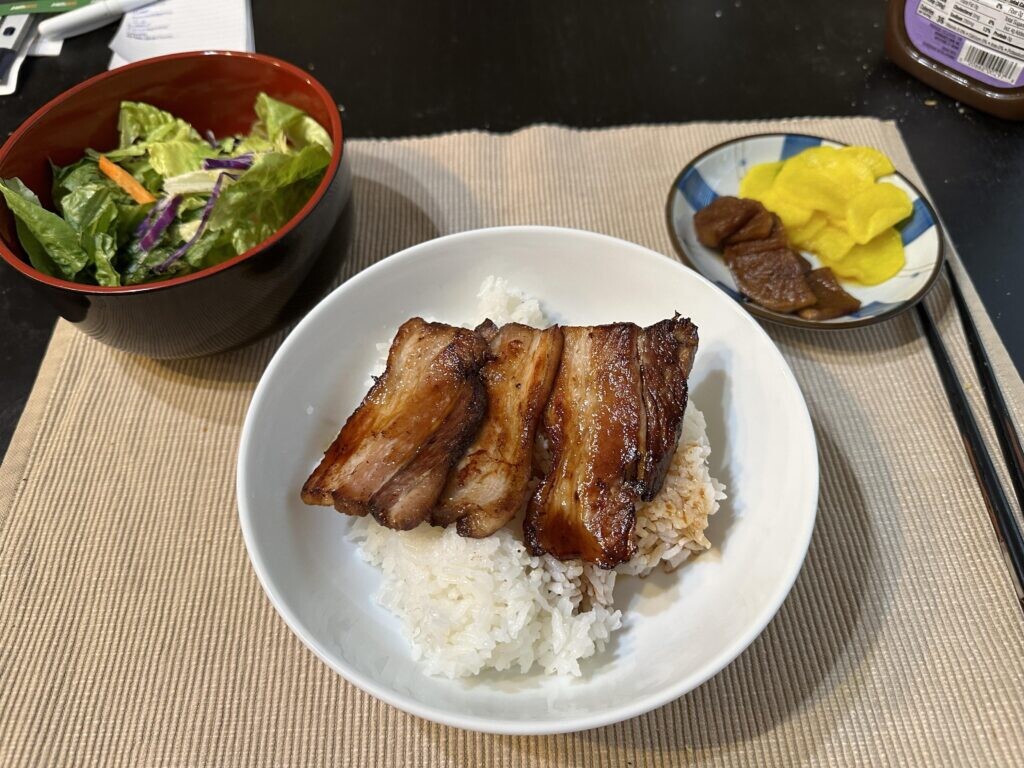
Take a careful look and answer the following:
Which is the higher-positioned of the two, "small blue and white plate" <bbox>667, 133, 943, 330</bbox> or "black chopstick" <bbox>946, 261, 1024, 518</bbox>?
"small blue and white plate" <bbox>667, 133, 943, 330</bbox>

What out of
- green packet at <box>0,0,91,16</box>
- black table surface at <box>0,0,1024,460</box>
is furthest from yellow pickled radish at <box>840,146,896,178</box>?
green packet at <box>0,0,91,16</box>

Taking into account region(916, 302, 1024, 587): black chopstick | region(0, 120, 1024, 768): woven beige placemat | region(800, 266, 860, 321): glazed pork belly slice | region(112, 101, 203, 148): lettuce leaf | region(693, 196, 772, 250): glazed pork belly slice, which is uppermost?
region(112, 101, 203, 148): lettuce leaf

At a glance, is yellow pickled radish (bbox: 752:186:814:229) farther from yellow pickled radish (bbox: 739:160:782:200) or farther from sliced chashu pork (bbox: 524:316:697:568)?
sliced chashu pork (bbox: 524:316:697:568)

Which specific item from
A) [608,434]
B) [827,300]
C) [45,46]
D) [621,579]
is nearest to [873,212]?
[827,300]

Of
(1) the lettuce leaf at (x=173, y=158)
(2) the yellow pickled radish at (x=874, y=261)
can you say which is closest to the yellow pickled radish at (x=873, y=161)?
(2) the yellow pickled radish at (x=874, y=261)

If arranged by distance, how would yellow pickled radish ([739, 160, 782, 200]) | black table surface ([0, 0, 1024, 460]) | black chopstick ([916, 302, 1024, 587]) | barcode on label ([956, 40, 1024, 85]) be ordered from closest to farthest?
1. black chopstick ([916, 302, 1024, 587])
2. yellow pickled radish ([739, 160, 782, 200])
3. barcode on label ([956, 40, 1024, 85])
4. black table surface ([0, 0, 1024, 460])

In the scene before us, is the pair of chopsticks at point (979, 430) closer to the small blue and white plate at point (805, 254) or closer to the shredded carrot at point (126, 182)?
the small blue and white plate at point (805, 254)
